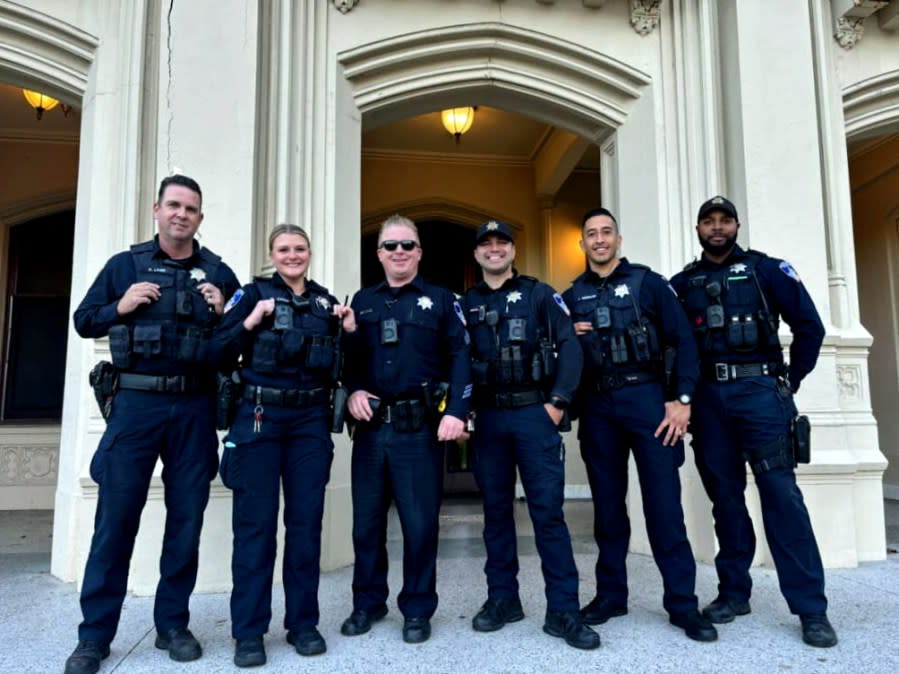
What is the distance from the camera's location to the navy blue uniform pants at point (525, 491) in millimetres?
2811

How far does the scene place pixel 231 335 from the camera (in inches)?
105

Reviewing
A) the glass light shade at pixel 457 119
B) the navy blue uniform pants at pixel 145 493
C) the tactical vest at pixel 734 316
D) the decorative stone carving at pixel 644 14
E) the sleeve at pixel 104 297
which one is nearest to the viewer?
the navy blue uniform pants at pixel 145 493

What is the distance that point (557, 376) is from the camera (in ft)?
9.46

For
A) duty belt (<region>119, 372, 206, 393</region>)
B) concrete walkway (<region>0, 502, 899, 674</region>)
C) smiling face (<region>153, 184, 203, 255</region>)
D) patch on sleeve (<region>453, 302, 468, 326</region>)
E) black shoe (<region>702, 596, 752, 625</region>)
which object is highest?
smiling face (<region>153, 184, 203, 255</region>)

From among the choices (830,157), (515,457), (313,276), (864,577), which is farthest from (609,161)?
(864,577)

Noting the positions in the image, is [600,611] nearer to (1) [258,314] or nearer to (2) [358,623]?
(2) [358,623]

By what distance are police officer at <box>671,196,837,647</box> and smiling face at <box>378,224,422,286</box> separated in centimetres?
144

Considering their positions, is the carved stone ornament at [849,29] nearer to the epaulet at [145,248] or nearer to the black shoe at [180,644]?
the epaulet at [145,248]

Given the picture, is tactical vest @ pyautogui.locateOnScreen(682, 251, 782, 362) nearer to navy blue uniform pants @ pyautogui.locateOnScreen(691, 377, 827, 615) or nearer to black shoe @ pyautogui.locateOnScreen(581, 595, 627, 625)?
navy blue uniform pants @ pyautogui.locateOnScreen(691, 377, 827, 615)

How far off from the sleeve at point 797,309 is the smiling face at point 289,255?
7.42 ft

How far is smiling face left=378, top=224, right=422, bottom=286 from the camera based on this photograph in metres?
2.94

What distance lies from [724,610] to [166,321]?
293cm

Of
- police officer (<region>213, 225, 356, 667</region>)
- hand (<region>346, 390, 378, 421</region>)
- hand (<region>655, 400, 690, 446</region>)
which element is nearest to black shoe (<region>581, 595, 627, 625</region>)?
hand (<region>655, 400, 690, 446</region>)

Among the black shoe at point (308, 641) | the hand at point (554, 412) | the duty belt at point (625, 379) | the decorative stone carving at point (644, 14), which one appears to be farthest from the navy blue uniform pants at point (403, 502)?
the decorative stone carving at point (644, 14)
